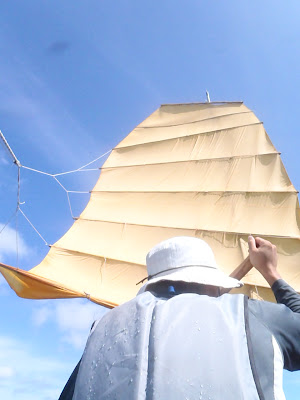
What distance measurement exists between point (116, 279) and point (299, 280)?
2439 millimetres

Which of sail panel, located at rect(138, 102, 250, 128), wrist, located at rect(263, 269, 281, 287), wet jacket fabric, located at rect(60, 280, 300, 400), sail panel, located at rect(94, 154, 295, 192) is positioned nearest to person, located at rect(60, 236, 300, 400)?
wet jacket fabric, located at rect(60, 280, 300, 400)

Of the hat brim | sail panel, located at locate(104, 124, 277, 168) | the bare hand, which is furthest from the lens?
sail panel, located at locate(104, 124, 277, 168)

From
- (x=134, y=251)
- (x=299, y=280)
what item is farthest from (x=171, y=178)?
(x=299, y=280)

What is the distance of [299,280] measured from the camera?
5227 millimetres

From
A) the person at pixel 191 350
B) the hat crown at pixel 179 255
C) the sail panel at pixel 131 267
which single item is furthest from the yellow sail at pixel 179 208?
the person at pixel 191 350

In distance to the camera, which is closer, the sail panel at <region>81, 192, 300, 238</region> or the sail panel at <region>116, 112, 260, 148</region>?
the sail panel at <region>81, 192, 300, 238</region>

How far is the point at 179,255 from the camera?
3.66ft

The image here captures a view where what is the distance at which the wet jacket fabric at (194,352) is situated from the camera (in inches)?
30.9

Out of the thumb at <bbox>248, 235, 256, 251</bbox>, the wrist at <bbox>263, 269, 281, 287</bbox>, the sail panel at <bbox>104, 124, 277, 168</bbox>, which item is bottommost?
the wrist at <bbox>263, 269, 281, 287</bbox>

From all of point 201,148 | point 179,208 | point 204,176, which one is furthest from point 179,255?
point 201,148

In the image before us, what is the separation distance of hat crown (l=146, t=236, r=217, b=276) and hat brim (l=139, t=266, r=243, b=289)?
0.02 m

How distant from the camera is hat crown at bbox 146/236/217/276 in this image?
110cm

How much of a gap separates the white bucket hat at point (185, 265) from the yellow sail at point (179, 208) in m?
4.07

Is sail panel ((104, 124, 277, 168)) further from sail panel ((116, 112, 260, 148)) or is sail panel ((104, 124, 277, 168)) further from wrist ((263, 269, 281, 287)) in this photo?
wrist ((263, 269, 281, 287))
